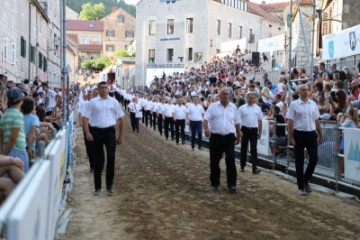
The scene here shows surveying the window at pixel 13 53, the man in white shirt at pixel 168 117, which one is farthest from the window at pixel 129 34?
the man in white shirt at pixel 168 117

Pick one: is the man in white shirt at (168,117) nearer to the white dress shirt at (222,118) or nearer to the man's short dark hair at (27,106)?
the white dress shirt at (222,118)

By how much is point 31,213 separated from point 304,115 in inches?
299

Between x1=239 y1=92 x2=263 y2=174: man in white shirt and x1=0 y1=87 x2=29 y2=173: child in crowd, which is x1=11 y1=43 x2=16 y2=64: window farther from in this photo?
x1=0 y1=87 x2=29 y2=173: child in crowd

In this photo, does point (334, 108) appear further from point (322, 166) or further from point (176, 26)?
point (176, 26)

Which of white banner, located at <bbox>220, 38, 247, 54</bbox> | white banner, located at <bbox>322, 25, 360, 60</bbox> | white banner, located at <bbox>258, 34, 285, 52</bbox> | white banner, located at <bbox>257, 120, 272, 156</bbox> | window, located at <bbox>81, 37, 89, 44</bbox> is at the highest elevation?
window, located at <bbox>81, 37, 89, 44</bbox>

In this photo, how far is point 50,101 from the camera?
18703mm

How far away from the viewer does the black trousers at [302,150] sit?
33.0ft

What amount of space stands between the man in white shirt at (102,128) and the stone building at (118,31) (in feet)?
347

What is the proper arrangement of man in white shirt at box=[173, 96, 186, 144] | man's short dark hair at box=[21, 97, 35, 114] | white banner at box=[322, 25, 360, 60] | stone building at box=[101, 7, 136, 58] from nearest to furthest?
man's short dark hair at box=[21, 97, 35, 114] → white banner at box=[322, 25, 360, 60] → man in white shirt at box=[173, 96, 186, 144] → stone building at box=[101, 7, 136, 58]

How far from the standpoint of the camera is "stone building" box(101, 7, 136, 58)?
114625mm

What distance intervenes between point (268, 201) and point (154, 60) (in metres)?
59.5

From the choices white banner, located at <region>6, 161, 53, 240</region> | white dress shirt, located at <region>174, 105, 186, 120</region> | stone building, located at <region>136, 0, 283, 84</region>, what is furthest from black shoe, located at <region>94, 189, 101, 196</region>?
stone building, located at <region>136, 0, 283, 84</region>

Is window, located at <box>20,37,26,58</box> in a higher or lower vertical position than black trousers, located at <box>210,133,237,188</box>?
higher

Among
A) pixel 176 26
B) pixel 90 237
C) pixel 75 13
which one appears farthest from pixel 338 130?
pixel 75 13
